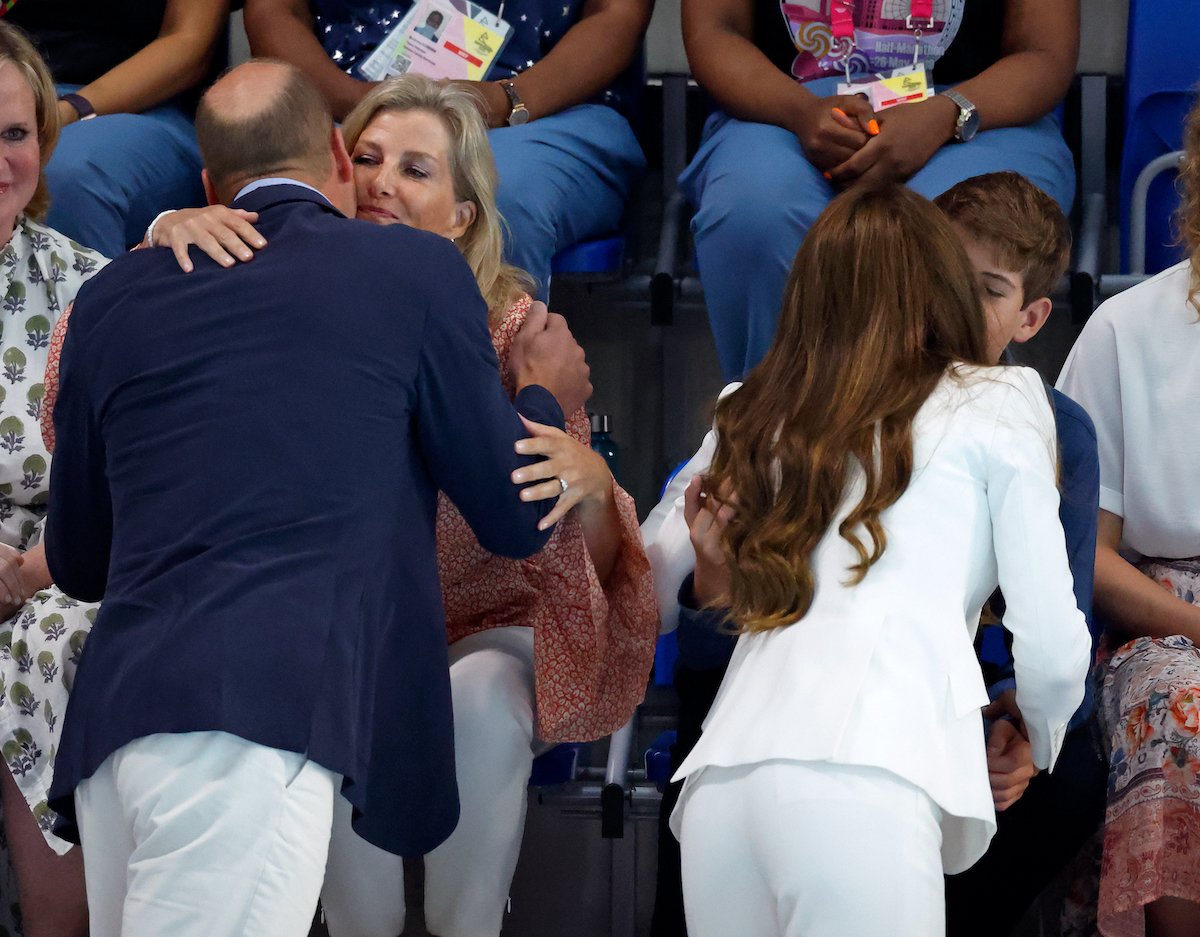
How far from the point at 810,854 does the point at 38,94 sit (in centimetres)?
172

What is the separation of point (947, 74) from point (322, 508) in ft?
6.10

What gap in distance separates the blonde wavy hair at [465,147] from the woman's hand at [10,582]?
763 millimetres

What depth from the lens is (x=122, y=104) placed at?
9.55 feet

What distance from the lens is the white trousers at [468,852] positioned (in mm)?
1906

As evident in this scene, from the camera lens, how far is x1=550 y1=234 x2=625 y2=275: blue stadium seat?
9.37 feet

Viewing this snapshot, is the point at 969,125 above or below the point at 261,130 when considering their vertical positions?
below

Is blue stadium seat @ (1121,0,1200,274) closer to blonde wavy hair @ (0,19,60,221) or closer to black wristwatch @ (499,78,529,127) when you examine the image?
black wristwatch @ (499,78,529,127)

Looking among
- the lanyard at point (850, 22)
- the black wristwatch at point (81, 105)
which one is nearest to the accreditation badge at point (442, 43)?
the black wristwatch at point (81, 105)

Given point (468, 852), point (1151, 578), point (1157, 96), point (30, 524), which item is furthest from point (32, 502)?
point (1157, 96)

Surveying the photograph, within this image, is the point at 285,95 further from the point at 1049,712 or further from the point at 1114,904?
the point at 1114,904

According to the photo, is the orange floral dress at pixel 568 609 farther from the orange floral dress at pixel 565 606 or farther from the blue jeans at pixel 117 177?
the blue jeans at pixel 117 177

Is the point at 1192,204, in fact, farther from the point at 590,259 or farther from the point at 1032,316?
the point at 590,259

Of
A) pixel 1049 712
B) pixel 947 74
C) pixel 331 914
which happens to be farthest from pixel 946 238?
pixel 947 74

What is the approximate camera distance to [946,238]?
1.79 m
